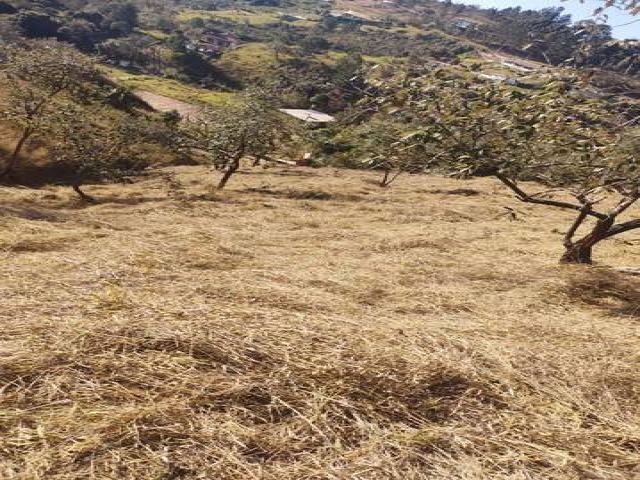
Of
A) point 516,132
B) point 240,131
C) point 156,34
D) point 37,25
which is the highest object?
point 516,132

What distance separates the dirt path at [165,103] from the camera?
200ft

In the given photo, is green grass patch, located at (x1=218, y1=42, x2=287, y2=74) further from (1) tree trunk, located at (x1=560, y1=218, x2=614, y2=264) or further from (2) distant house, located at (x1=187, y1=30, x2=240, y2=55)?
(1) tree trunk, located at (x1=560, y1=218, x2=614, y2=264)

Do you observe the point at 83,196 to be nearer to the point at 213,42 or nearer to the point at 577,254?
the point at 577,254

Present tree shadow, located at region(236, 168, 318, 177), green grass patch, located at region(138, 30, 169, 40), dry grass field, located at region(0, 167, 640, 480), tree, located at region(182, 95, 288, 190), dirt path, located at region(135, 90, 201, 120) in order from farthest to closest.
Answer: green grass patch, located at region(138, 30, 169, 40) < dirt path, located at region(135, 90, 201, 120) < tree shadow, located at region(236, 168, 318, 177) < tree, located at region(182, 95, 288, 190) < dry grass field, located at region(0, 167, 640, 480)

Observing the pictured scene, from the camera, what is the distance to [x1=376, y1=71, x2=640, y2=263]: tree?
7996 millimetres

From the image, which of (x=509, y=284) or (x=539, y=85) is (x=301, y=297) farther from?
(x=539, y=85)

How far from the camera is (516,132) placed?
8.42 meters

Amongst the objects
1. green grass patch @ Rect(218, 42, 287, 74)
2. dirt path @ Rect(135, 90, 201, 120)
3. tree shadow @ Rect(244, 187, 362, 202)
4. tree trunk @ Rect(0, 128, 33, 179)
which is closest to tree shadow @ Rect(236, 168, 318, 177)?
tree shadow @ Rect(244, 187, 362, 202)

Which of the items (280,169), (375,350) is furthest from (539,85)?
(280,169)

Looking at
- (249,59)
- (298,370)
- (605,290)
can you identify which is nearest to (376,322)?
(298,370)

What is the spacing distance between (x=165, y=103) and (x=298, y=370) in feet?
217

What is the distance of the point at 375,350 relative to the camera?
468 cm

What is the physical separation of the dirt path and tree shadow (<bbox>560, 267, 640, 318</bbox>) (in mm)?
54176

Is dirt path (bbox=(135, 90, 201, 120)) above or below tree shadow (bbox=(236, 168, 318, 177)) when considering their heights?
below
